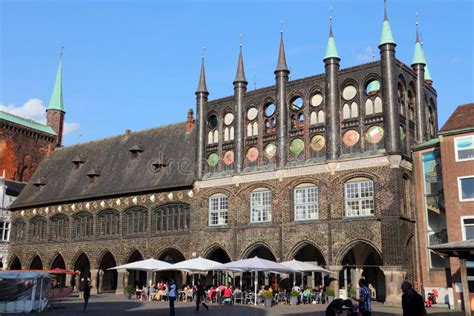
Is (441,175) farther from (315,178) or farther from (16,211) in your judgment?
(16,211)

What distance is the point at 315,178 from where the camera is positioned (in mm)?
33375

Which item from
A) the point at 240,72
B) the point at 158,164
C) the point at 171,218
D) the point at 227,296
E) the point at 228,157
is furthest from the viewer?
the point at 158,164

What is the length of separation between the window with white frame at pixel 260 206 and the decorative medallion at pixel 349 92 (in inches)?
300

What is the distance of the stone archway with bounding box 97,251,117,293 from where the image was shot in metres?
44.8

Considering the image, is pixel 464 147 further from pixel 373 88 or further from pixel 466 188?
pixel 373 88

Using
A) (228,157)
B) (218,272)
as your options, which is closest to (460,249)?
(228,157)

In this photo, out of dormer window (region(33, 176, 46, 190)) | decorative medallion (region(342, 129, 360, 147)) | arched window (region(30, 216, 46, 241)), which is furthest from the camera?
dormer window (region(33, 176, 46, 190))

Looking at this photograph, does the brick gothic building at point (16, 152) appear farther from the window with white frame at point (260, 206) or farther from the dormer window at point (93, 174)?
the window with white frame at point (260, 206)

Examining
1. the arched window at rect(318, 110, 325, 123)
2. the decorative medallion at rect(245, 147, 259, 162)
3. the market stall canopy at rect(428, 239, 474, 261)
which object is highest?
the arched window at rect(318, 110, 325, 123)

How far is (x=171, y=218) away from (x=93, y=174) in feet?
33.1

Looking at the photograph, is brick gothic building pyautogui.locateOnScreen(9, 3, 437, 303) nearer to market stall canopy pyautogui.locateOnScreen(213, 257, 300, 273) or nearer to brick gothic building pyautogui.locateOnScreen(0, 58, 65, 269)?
market stall canopy pyautogui.locateOnScreen(213, 257, 300, 273)

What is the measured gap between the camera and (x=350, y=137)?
3291 centimetres

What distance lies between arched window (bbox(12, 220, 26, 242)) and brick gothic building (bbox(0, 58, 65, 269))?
2.61 feet

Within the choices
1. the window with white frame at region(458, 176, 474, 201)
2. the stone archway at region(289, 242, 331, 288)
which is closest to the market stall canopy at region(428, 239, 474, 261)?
the window with white frame at region(458, 176, 474, 201)
